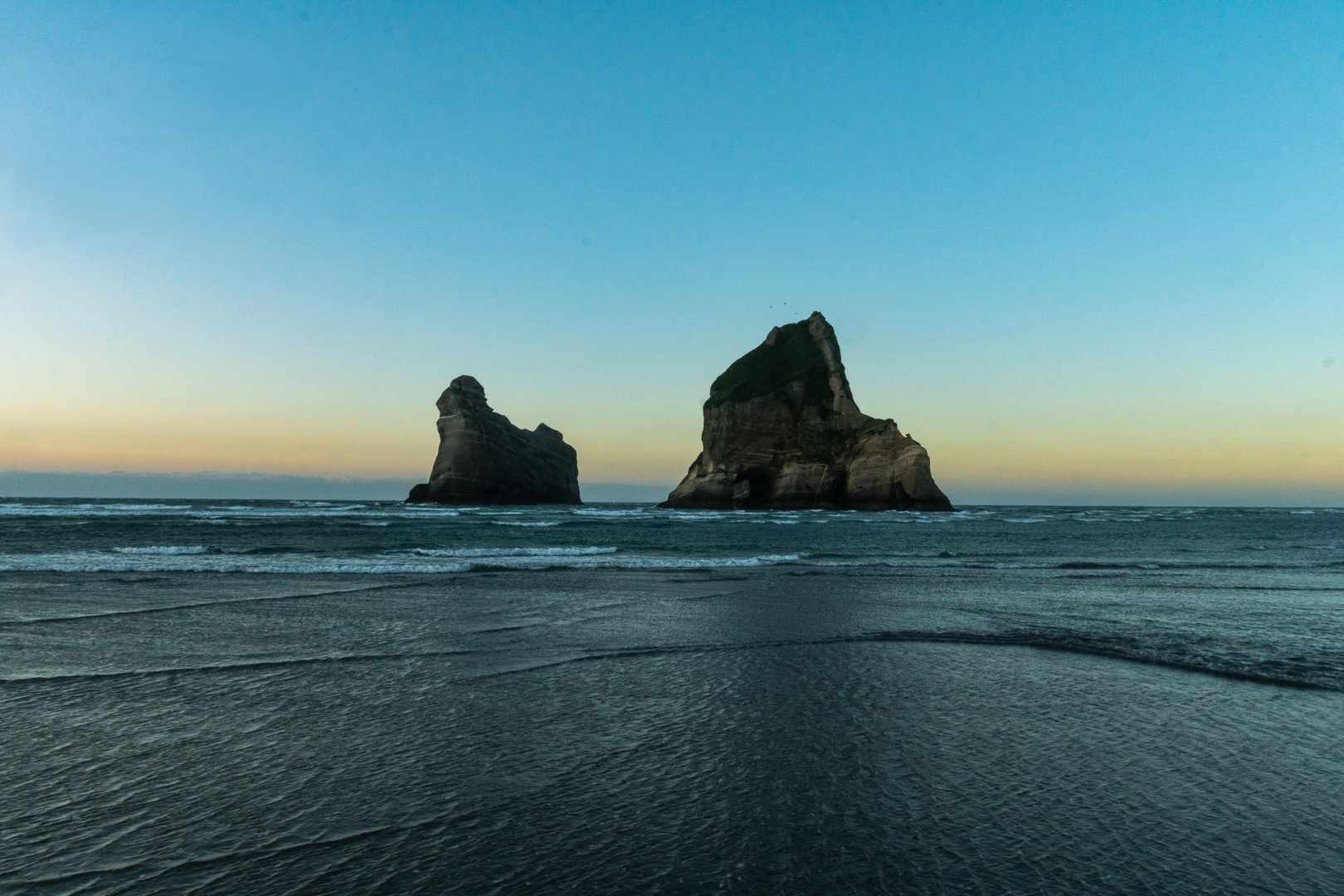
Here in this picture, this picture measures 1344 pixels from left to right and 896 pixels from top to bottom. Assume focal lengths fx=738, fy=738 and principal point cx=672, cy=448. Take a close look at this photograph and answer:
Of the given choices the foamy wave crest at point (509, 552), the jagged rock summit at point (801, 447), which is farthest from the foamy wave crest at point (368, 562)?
the jagged rock summit at point (801, 447)

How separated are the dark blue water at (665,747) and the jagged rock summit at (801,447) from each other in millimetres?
64861

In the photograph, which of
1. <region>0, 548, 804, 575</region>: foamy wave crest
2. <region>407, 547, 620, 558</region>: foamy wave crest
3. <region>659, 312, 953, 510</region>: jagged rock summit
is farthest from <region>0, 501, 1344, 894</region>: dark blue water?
<region>659, 312, 953, 510</region>: jagged rock summit

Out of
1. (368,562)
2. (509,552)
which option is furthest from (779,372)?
(368,562)

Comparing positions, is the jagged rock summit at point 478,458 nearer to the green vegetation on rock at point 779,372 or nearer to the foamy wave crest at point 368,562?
the green vegetation on rock at point 779,372

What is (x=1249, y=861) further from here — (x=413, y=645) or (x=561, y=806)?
(x=413, y=645)

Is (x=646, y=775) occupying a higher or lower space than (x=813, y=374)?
lower

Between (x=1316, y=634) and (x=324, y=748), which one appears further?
(x=1316, y=634)

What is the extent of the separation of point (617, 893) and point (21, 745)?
3.73 m

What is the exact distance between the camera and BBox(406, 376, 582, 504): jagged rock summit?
84875mm

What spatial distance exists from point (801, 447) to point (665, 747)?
3125 inches

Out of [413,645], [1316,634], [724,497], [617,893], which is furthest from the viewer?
[724,497]

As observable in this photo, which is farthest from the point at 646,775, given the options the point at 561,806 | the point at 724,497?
the point at 724,497

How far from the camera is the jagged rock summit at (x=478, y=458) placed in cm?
8488

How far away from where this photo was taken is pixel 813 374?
8800 cm
